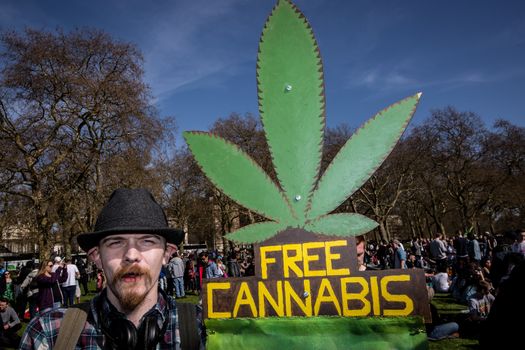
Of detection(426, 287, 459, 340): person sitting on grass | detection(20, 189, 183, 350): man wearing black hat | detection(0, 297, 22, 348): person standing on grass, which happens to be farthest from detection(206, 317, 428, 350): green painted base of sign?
detection(0, 297, 22, 348): person standing on grass

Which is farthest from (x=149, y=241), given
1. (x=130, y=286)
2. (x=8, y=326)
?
(x=8, y=326)

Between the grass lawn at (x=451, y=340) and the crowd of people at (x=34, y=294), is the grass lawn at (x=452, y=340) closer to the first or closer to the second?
the grass lawn at (x=451, y=340)

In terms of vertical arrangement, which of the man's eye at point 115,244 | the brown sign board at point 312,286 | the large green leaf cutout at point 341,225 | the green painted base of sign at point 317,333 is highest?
the large green leaf cutout at point 341,225

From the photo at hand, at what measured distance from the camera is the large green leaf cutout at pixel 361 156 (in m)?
1.61

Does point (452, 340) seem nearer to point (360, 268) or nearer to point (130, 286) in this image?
point (360, 268)

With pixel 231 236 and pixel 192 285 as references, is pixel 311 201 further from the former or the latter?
pixel 192 285

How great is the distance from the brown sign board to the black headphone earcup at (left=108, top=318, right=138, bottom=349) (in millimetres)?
352

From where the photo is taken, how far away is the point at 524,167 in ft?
109

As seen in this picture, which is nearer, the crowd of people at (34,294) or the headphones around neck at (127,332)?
the headphones around neck at (127,332)

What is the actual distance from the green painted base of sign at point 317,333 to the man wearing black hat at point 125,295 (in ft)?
0.81

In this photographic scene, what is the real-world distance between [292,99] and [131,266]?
1.02 meters

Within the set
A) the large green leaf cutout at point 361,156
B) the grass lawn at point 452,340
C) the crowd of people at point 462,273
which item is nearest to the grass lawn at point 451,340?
the grass lawn at point 452,340

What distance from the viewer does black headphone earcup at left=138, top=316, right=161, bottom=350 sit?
1.47 m

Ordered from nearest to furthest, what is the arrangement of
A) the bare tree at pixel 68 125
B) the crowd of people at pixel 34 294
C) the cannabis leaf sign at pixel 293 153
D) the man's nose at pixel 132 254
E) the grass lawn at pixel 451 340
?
the man's nose at pixel 132 254, the cannabis leaf sign at pixel 293 153, the grass lawn at pixel 451 340, the crowd of people at pixel 34 294, the bare tree at pixel 68 125
